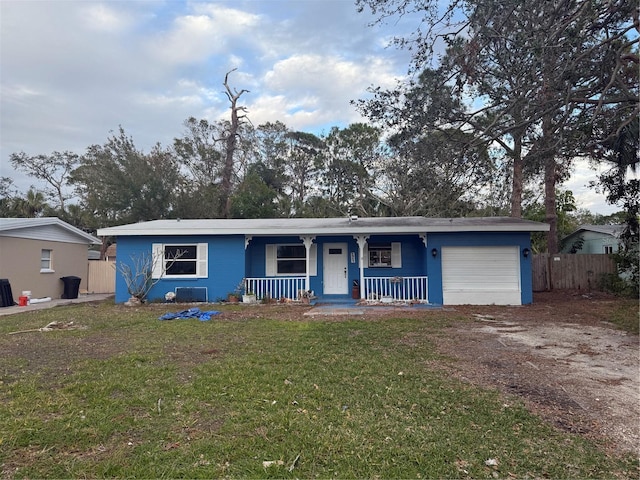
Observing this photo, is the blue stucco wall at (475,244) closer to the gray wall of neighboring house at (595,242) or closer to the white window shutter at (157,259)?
Result: the white window shutter at (157,259)

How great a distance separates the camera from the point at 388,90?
9414mm

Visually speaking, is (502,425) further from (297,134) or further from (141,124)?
(297,134)

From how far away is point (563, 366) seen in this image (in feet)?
17.9

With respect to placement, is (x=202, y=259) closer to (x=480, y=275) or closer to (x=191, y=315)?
(x=191, y=315)

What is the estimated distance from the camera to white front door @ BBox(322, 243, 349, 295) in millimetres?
13969

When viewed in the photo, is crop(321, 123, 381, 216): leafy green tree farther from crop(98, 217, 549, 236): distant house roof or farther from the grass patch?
the grass patch

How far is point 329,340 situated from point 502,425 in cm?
382

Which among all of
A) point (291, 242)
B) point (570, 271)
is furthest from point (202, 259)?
point (570, 271)

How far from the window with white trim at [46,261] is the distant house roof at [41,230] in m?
0.53

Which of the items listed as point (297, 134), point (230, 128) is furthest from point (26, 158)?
point (297, 134)

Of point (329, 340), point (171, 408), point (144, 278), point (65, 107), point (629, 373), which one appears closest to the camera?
point (171, 408)

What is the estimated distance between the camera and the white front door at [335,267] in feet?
45.8

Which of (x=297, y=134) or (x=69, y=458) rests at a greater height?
(x=297, y=134)

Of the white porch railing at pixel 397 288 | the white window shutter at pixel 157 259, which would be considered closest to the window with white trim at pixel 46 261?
the white window shutter at pixel 157 259
